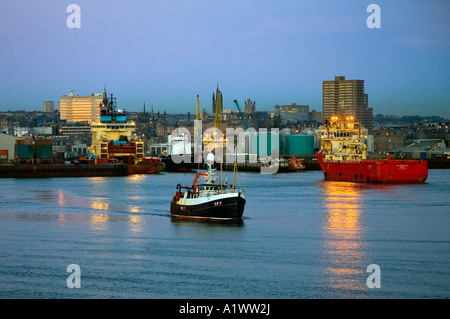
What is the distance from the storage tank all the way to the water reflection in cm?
9521

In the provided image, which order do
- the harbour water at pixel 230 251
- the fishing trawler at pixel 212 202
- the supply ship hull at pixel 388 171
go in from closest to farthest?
the harbour water at pixel 230 251 < the fishing trawler at pixel 212 202 < the supply ship hull at pixel 388 171

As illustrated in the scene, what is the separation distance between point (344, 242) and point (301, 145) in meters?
120

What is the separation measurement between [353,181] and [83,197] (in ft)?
106

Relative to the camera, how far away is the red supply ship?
70.2 metres

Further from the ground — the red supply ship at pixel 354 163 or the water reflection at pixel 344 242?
the red supply ship at pixel 354 163

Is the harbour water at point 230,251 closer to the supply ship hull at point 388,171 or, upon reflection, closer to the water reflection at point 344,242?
the water reflection at point 344,242

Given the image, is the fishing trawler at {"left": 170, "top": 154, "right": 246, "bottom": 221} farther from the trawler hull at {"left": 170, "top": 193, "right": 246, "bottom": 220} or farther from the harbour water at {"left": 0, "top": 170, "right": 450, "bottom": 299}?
the harbour water at {"left": 0, "top": 170, "right": 450, "bottom": 299}

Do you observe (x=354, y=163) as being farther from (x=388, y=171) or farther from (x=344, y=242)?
(x=344, y=242)

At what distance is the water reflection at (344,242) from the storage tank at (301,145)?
95.2 m

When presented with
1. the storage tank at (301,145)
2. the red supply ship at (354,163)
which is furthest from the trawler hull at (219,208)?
the storage tank at (301,145)

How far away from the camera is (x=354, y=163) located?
240ft

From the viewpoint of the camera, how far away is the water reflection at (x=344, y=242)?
72.2ft

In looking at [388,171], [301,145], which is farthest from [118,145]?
[301,145]
